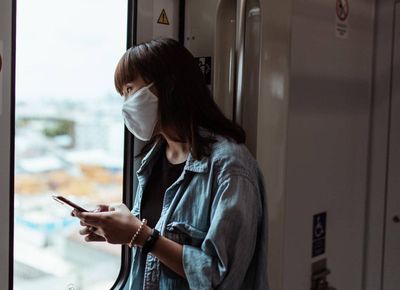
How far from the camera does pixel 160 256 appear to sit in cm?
139

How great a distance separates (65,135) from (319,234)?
41.7 inches

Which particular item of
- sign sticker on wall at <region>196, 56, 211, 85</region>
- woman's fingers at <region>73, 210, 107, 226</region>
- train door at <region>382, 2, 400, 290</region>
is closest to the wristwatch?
woman's fingers at <region>73, 210, 107, 226</region>

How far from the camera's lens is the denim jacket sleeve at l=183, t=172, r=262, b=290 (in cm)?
136

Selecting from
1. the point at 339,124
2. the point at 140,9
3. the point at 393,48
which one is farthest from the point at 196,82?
the point at 393,48

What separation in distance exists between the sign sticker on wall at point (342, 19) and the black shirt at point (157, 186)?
901 millimetres

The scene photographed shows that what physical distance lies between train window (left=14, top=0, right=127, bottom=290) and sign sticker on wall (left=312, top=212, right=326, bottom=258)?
2.51ft

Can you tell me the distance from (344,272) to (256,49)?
3.62 feet

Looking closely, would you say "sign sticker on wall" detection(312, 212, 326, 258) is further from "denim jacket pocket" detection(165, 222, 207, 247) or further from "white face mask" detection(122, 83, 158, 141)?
"white face mask" detection(122, 83, 158, 141)

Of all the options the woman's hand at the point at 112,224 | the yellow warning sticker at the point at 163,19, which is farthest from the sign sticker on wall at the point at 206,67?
the woman's hand at the point at 112,224

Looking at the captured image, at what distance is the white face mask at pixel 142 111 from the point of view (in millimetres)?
1528

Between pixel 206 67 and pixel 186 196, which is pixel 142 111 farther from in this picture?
pixel 206 67

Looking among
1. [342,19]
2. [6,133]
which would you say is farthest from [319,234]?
[6,133]

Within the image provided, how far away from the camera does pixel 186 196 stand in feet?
4.83

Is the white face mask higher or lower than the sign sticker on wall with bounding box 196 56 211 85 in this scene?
lower
